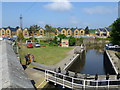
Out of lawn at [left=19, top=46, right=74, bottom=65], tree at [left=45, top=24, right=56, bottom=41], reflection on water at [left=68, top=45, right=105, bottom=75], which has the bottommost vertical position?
reflection on water at [left=68, top=45, right=105, bottom=75]

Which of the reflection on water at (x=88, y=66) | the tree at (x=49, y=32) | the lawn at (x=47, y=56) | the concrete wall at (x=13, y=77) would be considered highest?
the tree at (x=49, y=32)

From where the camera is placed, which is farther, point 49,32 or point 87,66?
point 49,32

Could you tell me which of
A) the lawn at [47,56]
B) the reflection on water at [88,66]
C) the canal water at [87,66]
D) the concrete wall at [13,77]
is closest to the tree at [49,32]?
the lawn at [47,56]

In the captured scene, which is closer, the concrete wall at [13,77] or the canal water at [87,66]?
the concrete wall at [13,77]

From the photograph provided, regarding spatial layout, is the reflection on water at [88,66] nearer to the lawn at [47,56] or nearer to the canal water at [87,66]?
the canal water at [87,66]

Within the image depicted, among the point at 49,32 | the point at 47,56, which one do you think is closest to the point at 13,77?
the point at 47,56

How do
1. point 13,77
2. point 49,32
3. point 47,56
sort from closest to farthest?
point 13,77
point 47,56
point 49,32

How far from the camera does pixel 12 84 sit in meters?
5.05

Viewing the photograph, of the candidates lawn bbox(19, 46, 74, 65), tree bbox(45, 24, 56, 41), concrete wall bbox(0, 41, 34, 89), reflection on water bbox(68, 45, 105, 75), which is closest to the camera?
concrete wall bbox(0, 41, 34, 89)

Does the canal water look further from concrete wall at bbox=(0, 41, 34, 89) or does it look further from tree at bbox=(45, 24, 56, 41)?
tree at bbox=(45, 24, 56, 41)

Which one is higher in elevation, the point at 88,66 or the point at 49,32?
the point at 49,32

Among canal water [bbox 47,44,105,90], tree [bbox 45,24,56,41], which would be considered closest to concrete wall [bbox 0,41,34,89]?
canal water [bbox 47,44,105,90]

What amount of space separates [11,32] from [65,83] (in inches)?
3486

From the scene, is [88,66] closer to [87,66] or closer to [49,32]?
[87,66]
